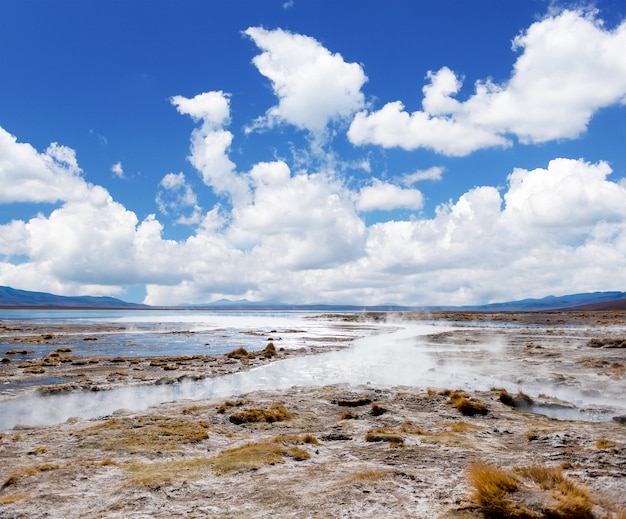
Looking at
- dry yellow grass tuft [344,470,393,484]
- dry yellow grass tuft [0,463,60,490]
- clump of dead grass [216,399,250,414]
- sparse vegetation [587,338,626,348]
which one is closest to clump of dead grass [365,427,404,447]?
dry yellow grass tuft [344,470,393,484]

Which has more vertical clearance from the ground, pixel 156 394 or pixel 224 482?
pixel 224 482

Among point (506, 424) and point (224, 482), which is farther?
point (506, 424)

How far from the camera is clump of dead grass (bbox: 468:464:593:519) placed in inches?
326

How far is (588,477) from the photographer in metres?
10.7

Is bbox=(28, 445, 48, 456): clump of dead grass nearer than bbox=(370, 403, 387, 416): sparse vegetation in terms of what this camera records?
Yes

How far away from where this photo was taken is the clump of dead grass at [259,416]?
63.4 ft

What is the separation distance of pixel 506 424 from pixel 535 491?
988 centimetres

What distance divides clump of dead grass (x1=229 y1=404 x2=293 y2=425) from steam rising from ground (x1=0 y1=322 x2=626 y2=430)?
23.5 feet

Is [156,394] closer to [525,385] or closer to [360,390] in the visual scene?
[360,390]

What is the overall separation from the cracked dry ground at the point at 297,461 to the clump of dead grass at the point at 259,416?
74 millimetres

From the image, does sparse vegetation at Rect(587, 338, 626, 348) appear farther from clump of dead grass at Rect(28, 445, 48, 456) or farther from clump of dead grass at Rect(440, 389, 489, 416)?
clump of dead grass at Rect(28, 445, 48, 456)

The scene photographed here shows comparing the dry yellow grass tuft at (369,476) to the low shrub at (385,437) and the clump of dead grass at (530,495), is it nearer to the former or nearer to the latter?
the clump of dead grass at (530,495)

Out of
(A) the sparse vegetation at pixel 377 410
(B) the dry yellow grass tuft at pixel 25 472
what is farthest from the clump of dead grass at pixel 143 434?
(A) the sparse vegetation at pixel 377 410

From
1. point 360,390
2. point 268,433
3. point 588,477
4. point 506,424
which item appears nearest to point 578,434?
point 506,424
